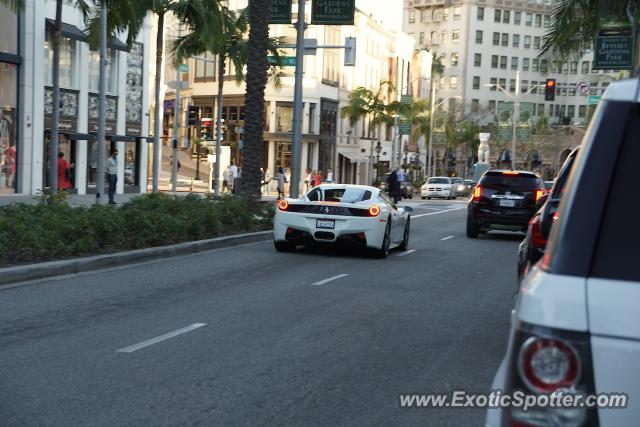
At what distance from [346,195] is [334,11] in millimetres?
12230

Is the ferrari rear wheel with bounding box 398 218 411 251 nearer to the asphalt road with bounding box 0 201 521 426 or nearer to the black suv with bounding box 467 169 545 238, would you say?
the asphalt road with bounding box 0 201 521 426

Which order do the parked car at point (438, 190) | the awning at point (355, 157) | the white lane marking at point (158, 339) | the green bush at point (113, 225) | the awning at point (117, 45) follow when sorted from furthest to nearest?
1. the awning at point (355, 157)
2. the parked car at point (438, 190)
3. the awning at point (117, 45)
4. the green bush at point (113, 225)
5. the white lane marking at point (158, 339)

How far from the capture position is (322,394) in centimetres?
644

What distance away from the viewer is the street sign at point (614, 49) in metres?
27.8

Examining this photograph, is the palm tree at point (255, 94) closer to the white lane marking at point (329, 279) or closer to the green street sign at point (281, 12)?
the green street sign at point (281, 12)

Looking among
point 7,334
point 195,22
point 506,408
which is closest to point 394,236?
point 7,334

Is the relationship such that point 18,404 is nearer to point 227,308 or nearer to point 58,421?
point 58,421

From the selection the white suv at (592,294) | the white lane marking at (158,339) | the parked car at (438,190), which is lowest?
the parked car at (438,190)

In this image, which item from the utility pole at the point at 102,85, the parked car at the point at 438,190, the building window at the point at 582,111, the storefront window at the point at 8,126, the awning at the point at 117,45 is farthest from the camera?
the building window at the point at 582,111

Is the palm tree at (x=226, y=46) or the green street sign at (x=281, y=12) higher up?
the palm tree at (x=226, y=46)

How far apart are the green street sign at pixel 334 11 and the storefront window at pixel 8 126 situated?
13.5 m

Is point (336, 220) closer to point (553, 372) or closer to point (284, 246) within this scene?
point (284, 246)

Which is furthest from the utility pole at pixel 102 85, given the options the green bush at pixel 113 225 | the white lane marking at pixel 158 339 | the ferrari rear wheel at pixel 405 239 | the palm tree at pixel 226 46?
the white lane marking at pixel 158 339

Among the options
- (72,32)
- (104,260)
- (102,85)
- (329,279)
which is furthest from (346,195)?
(72,32)
